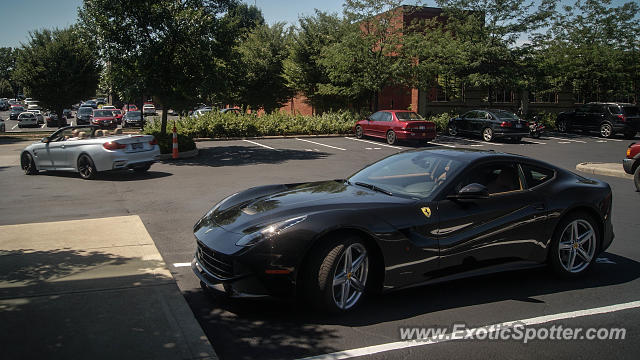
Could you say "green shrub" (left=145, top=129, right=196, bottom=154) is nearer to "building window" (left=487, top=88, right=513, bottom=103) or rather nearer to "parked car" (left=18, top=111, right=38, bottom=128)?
"building window" (left=487, top=88, right=513, bottom=103)

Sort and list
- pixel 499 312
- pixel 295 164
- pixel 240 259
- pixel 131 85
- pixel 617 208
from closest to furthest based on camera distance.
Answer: pixel 240 259 < pixel 499 312 < pixel 617 208 < pixel 295 164 < pixel 131 85

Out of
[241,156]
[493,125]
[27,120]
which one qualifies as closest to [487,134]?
[493,125]

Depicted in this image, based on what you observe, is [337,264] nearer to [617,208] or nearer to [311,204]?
[311,204]

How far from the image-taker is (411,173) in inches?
215

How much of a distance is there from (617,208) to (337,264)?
772 cm

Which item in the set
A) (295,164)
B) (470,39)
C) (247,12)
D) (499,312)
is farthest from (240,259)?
(247,12)

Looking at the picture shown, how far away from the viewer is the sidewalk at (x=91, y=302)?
3621 millimetres

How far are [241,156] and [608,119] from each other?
2148 cm

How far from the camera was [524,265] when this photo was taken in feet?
17.2

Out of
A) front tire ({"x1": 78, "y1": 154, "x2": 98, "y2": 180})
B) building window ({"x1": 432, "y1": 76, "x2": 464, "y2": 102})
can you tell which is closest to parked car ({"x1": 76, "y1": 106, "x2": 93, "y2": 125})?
building window ({"x1": 432, "y1": 76, "x2": 464, "y2": 102})

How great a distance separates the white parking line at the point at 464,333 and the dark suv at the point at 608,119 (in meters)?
26.9

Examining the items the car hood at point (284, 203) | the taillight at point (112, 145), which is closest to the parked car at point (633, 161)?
the car hood at point (284, 203)

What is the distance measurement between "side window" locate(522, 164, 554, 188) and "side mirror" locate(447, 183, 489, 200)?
870mm

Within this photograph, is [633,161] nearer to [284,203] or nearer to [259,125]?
[284,203]
